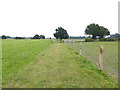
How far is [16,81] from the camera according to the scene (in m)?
5.34

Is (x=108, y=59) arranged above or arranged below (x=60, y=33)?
below

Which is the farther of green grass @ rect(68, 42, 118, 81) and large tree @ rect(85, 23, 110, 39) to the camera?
large tree @ rect(85, 23, 110, 39)

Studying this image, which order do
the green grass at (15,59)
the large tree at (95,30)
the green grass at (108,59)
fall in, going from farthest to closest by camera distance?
the large tree at (95,30), the green grass at (108,59), the green grass at (15,59)

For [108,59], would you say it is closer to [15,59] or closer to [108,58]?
[108,58]

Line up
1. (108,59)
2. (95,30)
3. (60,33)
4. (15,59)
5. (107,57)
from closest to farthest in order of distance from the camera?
(108,59)
(15,59)
(107,57)
(95,30)
(60,33)

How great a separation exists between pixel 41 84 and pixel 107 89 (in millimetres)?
2132

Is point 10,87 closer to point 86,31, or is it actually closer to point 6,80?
point 6,80

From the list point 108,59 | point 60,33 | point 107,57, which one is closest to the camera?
point 108,59

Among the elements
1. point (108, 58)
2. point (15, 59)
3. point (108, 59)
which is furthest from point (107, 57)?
point (15, 59)

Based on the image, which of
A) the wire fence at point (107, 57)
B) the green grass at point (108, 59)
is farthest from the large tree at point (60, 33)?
the green grass at point (108, 59)

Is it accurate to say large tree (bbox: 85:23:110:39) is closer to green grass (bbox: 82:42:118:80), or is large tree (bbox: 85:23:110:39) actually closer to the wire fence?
the wire fence

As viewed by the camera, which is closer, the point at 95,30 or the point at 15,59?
the point at 15,59

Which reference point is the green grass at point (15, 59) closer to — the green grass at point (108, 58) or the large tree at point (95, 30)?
the green grass at point (108, 58)

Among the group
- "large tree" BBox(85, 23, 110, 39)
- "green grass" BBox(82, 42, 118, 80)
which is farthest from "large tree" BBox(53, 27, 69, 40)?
"green grass" BBox(82, 42, 118, 80)
